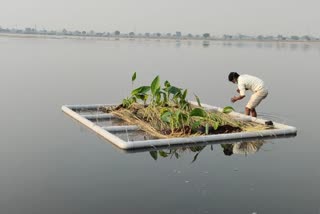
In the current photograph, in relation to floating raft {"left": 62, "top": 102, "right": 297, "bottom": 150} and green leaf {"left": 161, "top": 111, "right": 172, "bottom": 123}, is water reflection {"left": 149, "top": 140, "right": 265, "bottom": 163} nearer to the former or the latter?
floating raft {"left": 62, "top": 102, "right": 297, "bottom": 150}

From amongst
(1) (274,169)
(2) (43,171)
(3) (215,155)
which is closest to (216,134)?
(3) (215,155)

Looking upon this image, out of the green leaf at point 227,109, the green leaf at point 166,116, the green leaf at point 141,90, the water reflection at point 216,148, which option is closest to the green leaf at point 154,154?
the water reflection at point 216,148

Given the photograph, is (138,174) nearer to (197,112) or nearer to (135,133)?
(135,133)

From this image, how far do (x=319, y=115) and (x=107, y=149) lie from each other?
5.90 meters

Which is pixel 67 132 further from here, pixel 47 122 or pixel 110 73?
pixel 110 73

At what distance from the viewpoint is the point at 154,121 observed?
955 cm

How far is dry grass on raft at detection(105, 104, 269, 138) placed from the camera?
29.2ft

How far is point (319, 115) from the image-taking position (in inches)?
465

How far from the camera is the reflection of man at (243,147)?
8010 millimetres

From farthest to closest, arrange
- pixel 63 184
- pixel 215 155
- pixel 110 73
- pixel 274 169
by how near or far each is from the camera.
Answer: pixel 110 73
pixel 215 155
pixel 274 169
pixel 63 184

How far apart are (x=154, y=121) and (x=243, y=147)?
192 centimetres

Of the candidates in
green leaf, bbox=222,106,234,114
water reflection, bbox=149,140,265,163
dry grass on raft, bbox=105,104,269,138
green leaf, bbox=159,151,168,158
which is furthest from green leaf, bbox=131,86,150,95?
green leaf, bbox=159,151,168,158

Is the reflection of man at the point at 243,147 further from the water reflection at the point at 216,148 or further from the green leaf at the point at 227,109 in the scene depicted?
the green leaf at the point at 227,109

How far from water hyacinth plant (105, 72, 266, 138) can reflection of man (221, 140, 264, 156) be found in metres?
0.54
